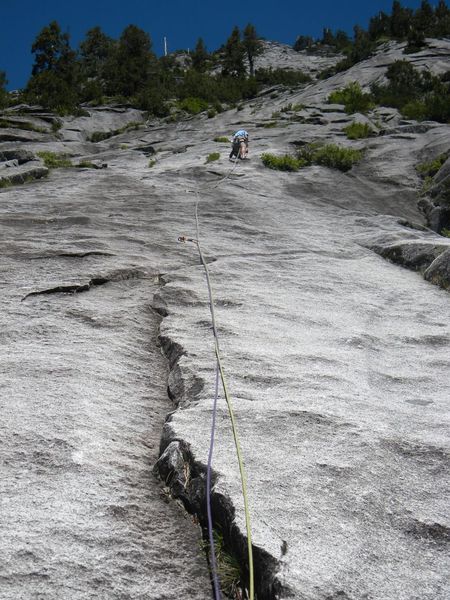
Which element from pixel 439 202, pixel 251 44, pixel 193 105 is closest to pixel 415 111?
pixel 439 202

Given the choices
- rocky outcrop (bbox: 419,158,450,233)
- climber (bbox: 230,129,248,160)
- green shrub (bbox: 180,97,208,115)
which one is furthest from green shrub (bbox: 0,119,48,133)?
rocky outcrop (bbox: 419,158,450,233)

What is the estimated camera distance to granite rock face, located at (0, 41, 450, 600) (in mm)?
2783

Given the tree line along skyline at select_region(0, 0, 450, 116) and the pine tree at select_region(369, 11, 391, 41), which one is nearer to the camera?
the tree line along skyline at select_region(0, 0, 450, 116)

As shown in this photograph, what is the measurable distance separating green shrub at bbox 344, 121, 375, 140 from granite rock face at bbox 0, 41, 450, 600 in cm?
1234

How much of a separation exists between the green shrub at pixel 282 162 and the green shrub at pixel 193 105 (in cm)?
2116

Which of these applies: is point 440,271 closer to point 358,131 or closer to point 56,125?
point 358,131

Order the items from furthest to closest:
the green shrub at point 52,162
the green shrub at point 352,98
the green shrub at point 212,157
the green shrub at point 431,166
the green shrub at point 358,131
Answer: the green shrub at point 352,98 → the green shrub at point 358,131 → the green shrub at point 212,157 → the green shrub at point 52,162 → the green shrub at point 431,166

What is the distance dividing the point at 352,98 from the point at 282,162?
16.2m

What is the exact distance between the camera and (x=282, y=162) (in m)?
17.1

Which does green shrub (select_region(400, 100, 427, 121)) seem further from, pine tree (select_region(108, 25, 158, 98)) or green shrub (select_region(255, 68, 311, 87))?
pine tree (select_region(108, 25, 158, 98))

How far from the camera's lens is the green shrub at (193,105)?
37438 millimetres

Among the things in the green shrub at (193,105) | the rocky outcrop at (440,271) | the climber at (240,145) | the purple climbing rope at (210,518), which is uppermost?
the green shrub at (193,105)

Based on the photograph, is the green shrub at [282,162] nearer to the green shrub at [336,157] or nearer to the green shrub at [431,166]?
the green shrub at [336,157]

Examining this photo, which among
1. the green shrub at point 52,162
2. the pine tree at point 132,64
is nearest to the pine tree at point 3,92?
the pine tree at point 132,64
